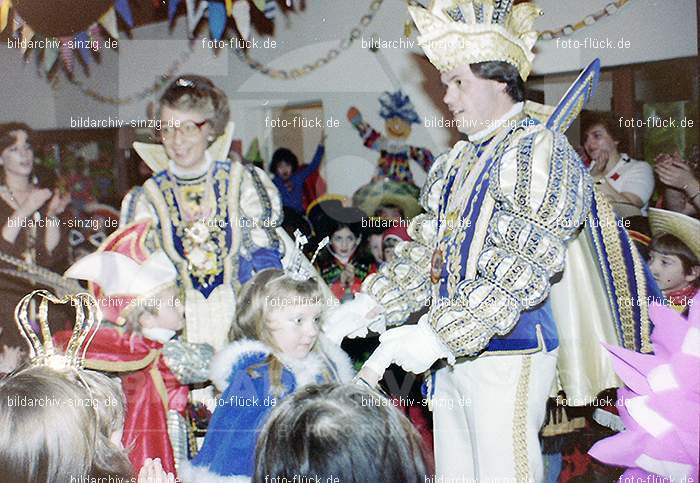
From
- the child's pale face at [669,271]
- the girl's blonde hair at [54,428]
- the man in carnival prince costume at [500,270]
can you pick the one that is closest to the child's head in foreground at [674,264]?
the child's pale face at [669,271]

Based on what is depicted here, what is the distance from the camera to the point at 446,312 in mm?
1729

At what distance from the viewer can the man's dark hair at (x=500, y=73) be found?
1.90 m

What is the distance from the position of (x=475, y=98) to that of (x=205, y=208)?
744 millimetres

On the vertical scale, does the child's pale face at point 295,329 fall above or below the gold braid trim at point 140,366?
above

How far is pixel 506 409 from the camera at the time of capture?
184 centimetres

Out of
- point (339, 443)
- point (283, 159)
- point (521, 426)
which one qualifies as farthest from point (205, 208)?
point (521, 426)

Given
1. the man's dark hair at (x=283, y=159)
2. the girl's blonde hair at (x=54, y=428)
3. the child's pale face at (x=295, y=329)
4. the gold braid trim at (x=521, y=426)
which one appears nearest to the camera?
the gold braid trim at (x=521, y=426)

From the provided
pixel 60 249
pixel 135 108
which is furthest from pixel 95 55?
pixel 60 249

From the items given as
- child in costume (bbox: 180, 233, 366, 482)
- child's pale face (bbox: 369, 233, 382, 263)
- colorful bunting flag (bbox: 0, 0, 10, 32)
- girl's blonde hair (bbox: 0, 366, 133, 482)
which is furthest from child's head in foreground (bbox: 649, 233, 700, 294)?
colorful bunting flag (bbox: 0, 0, 10, 32)

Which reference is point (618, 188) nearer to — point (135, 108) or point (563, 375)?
point (563, 375)

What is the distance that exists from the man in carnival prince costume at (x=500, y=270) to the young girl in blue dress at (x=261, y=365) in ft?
0.41

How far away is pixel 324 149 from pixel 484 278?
2.32ft

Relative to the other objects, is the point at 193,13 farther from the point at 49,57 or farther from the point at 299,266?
the point at 299,266

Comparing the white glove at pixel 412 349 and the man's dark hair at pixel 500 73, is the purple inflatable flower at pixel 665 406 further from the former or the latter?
the man's dark hair at pixel 500 73
